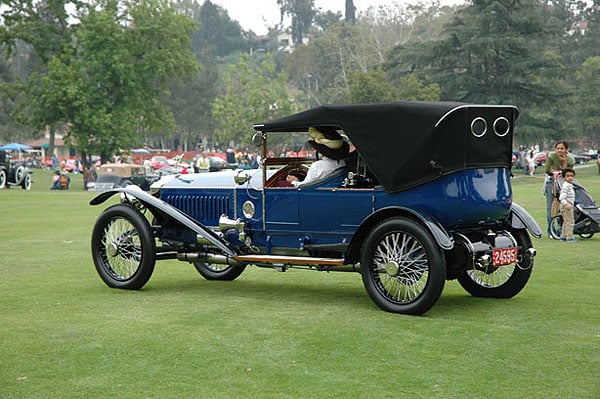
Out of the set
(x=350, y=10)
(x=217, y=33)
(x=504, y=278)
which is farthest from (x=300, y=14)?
(x=504, y=278)

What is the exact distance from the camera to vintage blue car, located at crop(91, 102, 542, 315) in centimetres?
864

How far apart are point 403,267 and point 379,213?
590 millimetres

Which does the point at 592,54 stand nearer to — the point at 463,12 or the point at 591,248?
the point at 463,12

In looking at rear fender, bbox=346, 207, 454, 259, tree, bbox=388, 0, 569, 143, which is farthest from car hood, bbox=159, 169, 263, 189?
tree, bbox=388, 0, 569, 143

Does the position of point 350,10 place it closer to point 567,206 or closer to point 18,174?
point 18,174

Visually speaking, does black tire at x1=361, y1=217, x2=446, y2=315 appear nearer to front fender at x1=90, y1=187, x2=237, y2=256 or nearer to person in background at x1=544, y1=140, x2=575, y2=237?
front fender at x1=90, y1=187, x2=237, y2=256

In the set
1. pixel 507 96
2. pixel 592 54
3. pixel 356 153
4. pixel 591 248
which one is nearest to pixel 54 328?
pixel 356 153

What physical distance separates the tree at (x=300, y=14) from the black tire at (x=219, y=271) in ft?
459

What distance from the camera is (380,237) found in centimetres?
874

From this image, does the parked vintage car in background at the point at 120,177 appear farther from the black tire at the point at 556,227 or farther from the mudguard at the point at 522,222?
the mudguard at the point at 522,222

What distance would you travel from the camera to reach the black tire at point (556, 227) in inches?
633

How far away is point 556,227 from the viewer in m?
16.2

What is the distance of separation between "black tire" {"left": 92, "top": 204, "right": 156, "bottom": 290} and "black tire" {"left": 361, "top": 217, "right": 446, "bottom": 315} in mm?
2704

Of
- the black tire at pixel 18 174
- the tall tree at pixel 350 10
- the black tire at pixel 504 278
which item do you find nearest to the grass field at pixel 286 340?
the black tire at pixel 504 278
